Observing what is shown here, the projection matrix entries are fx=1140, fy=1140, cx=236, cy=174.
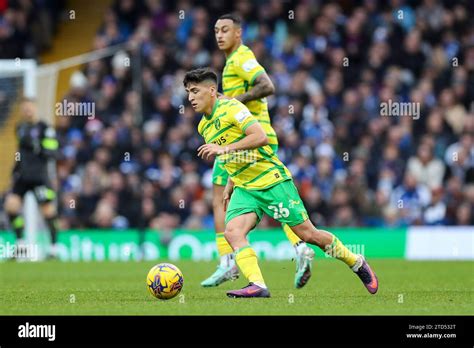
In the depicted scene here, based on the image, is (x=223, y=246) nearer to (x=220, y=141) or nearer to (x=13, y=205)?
(x=220, y=141)

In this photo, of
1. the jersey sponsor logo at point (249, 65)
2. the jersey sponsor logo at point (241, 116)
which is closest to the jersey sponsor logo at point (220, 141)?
the jersey sponsor logo at point (241, 116)

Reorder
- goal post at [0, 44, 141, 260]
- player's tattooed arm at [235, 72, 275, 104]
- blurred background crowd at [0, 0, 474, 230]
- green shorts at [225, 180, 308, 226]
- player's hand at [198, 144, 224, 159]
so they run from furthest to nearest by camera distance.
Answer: blurred background crowd at [0, 0, 474, 230]
goal post at [0, 44, 141, 260]
player's tattooed arm at [235, 72, 275, 104]
green shorts at [225, 180, 308, 226]
player's hand at [198, 144, 224, 159]

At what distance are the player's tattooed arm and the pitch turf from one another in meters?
1.89

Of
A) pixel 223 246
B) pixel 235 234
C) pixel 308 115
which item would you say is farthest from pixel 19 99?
pixel 235 234

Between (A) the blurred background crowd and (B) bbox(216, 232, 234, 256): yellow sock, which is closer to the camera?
(B) bbox(216, 232, 234, 256): yellow sock

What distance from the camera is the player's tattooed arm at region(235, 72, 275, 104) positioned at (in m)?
11.0

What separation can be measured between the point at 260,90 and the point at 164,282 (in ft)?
7.50

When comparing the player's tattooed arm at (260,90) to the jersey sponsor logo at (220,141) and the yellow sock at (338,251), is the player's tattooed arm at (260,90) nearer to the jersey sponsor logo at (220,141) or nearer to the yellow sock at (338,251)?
the jersey sponsor logo at (220,141)

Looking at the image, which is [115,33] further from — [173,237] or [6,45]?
[173,237]

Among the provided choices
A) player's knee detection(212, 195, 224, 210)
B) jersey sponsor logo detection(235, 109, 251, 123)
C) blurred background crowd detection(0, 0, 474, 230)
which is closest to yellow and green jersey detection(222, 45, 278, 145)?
player's knee detection(212, 195, 224, 210)

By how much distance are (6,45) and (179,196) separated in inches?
233

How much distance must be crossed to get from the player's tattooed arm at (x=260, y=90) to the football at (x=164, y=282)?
6.57 ft

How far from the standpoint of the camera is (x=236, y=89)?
11469 mm

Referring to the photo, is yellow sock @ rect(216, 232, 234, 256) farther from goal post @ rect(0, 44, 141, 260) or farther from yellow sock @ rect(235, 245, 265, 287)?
goal post @ rect(0, 44, 141, 260)
